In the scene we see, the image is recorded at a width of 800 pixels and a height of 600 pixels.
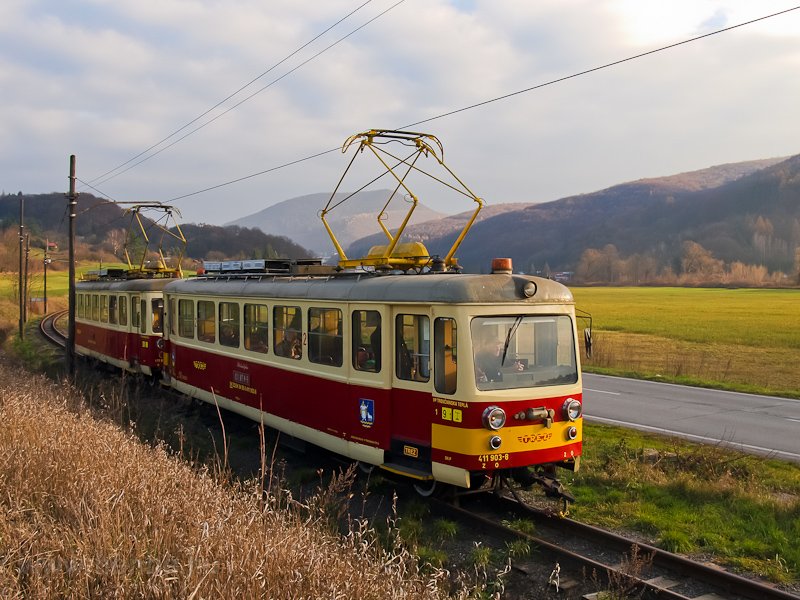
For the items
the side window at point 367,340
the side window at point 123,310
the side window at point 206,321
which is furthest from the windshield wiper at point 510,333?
the side window at point 123,310

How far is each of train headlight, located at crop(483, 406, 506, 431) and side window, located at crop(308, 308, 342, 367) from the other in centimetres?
252

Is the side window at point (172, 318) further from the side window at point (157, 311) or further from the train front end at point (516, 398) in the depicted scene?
the train front end at point (516, 398)

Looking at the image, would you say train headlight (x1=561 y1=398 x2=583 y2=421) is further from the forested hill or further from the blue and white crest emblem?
the forested hill

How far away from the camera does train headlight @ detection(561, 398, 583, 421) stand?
8328 millimetres

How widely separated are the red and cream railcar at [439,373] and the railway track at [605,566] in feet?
2.17

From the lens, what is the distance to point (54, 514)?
228 inches

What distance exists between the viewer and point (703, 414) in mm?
15414

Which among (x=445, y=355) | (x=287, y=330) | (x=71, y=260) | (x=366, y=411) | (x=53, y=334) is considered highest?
(x=71, y=260)

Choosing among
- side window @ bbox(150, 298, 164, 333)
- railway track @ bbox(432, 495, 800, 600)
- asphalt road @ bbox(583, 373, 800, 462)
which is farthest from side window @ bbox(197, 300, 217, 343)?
asphalt road @ bbox(583, 373, 800, 462)

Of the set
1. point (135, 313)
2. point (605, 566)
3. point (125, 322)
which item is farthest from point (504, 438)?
point (125, 322)

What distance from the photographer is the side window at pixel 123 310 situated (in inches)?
743

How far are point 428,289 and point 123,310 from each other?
44.2 ft

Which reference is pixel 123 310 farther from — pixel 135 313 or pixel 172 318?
pixel 172 318

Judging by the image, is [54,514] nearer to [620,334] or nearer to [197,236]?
[620,334]
